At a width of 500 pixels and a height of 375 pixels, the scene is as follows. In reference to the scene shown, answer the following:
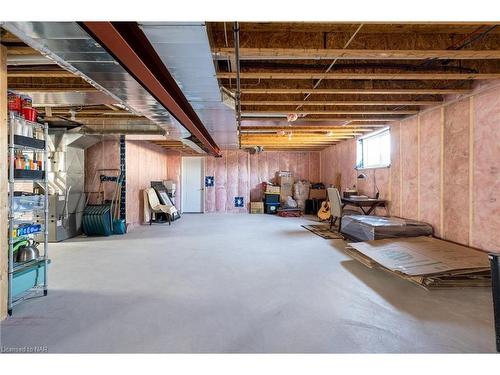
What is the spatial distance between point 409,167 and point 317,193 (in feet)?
15.5

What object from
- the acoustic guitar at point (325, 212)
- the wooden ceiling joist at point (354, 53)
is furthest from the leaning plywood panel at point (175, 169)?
the wooden ceiling joist at point (354, 53)

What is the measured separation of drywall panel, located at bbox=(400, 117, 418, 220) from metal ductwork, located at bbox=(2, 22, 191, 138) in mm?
4256

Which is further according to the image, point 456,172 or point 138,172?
point 138,172

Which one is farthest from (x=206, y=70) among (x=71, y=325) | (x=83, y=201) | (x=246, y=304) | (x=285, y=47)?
(x=83, y=201)

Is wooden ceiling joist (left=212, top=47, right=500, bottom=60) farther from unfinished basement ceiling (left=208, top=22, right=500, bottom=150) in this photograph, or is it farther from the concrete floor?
the concrete floor

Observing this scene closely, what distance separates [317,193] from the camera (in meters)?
9.35

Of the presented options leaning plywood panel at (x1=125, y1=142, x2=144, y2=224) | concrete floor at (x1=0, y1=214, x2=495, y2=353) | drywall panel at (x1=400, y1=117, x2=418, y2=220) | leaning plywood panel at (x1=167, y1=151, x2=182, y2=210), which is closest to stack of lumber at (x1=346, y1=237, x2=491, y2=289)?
concrete floor at (x1=0, y1=214, x2=495, y2=353)

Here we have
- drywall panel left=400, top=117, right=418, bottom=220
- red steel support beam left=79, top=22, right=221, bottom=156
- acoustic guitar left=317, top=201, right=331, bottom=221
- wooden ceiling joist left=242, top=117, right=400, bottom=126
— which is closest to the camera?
red steel support beam left=79, top=22, right=221, bottom=156

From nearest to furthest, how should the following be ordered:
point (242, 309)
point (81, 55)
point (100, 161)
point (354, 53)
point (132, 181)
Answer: point (81, 55), point (242, 309), point (354, 53), point (100, 161), point (132, 181)

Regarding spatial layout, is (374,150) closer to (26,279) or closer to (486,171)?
(486,171)

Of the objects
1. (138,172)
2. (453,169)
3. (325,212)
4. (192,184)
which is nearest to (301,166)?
(325,212)

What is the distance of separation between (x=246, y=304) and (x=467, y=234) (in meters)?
3.21

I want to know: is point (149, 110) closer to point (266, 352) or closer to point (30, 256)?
point (30, 256)

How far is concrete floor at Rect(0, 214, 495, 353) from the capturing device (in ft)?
5.95
